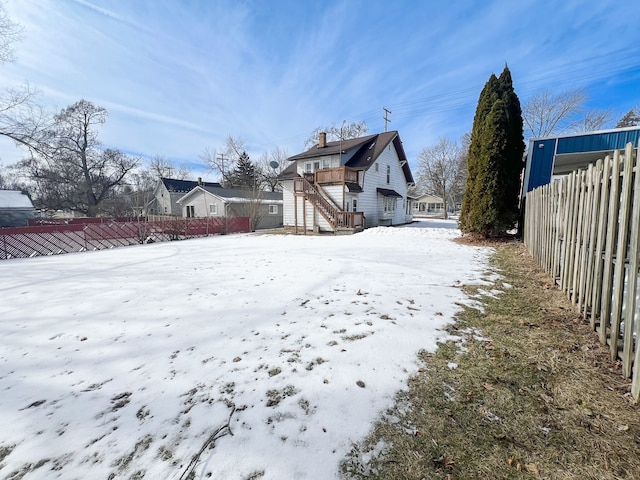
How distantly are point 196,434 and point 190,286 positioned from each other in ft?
14.4

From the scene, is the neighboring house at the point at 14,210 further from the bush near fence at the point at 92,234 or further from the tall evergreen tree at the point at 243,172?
the tall evergreen tree at the point at 243,172

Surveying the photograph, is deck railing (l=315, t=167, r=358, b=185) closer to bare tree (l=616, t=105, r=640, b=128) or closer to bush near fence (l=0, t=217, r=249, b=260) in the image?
bush near fence (l=0, t=217, r=249, b=260)

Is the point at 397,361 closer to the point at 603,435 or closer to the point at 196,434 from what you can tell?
the point at 603,435

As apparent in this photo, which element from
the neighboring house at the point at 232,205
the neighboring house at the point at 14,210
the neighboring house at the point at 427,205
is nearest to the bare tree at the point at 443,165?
the neighboring house at the point at 427,205

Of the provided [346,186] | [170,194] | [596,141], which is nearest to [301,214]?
[346,186]

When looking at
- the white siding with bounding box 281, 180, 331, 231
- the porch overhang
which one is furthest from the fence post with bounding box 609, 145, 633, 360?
the porch overhang

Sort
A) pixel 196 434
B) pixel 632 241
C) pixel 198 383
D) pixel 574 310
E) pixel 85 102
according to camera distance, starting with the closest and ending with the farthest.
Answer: pixel 196 434
pixel 632 241
pixel 198 383
pixel 574 310
pixel 85 102

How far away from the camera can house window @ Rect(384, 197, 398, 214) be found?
22.6m

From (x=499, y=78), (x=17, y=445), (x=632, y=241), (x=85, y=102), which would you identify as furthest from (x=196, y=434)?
(x=85, y=102)

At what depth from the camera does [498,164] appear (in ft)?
34.6

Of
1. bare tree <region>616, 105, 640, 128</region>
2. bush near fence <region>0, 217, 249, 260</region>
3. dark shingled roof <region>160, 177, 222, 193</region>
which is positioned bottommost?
bush near fence <region>0, 217, 249, 260</region>

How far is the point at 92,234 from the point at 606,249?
2059 centimetres

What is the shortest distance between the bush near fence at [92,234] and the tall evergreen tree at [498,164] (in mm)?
17550

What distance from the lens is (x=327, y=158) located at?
20688mm
